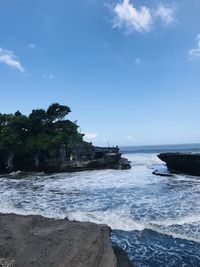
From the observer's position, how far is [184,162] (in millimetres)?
41812

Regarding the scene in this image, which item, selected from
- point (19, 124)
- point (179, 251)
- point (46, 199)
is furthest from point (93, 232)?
point (19, 124)

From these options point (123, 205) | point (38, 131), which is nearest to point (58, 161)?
point (38, 131)

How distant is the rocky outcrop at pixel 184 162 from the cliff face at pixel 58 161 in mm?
6305

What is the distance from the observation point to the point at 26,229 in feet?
21.5

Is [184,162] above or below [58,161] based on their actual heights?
below

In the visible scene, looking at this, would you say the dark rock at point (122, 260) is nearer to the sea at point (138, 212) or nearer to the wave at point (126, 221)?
the sea at point (138, 212)

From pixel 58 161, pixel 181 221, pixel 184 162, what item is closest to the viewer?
pixel 181 221

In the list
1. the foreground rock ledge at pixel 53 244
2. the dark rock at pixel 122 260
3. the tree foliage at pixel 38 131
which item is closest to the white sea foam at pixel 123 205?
the dark rock at pixel 122 260

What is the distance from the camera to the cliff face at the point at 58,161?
1838 inches

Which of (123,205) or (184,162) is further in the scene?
(184,162)

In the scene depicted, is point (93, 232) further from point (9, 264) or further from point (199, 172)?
point (199, 172)

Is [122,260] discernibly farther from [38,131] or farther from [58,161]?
[38,131]

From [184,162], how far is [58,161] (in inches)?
728

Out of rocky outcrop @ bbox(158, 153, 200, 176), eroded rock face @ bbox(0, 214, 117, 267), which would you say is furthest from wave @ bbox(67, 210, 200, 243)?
rocky outcrop @ bbox(158, 153, 200, 176)
